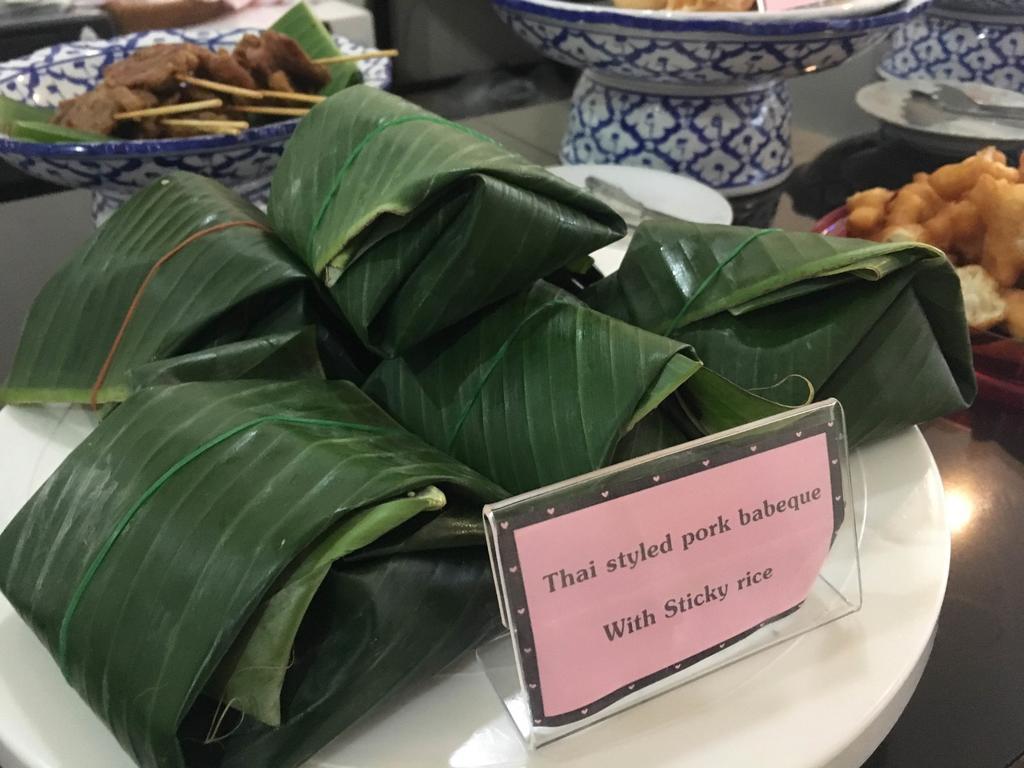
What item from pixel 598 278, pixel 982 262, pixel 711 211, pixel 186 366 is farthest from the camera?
pixel 711 211

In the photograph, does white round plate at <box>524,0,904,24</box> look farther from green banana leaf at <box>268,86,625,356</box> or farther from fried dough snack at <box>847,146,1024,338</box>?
green banana leaf at <box>268,86,625,356</box>

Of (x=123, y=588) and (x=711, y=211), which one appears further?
(x=711, y=211)

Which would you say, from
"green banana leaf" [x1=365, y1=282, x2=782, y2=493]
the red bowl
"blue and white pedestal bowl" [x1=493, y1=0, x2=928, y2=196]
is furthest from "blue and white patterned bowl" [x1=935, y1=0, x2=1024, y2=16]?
"green banana leaf" [x1=365, y1=282, x2=782, y2=493]

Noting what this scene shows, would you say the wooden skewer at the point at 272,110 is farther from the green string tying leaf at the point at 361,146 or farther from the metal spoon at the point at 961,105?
the metal spoon at the point at 961,105

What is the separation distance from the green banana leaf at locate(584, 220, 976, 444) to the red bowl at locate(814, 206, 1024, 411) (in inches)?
8.8

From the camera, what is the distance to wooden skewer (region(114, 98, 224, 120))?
99cm

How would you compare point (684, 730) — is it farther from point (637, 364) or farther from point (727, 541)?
point (637, 364)

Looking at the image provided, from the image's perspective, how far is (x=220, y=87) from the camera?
3.40ft

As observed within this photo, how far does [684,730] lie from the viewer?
1.55 ft

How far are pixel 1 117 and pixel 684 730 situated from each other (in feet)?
3.49

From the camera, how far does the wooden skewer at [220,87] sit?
1039 mm

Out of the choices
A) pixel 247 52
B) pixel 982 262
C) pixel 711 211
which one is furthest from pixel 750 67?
pixel 247 52

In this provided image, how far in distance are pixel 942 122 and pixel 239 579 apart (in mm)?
1341

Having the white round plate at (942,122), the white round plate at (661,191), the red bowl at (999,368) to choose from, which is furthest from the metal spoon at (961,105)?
the red bowl at (999,368)
